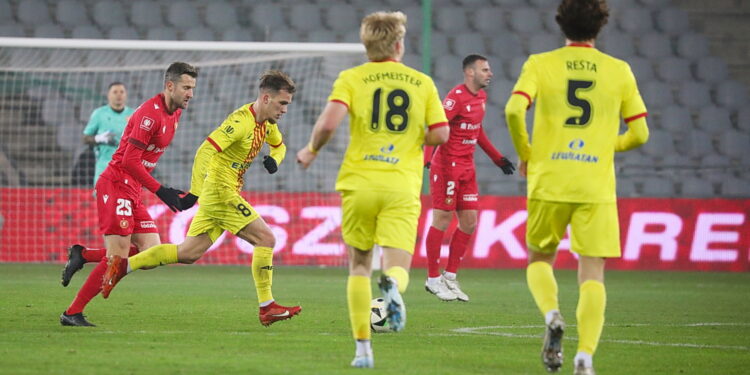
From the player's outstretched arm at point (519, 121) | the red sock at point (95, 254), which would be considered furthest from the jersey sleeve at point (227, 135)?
the player's outstretched arm at point (519, 121)

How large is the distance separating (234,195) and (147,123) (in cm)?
77

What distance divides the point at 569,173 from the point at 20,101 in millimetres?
12363

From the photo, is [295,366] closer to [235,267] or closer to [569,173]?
[569,173]

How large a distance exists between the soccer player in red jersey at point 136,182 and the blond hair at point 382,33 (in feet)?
7.42

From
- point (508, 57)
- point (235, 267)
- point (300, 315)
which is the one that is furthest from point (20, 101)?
point (300, 315)

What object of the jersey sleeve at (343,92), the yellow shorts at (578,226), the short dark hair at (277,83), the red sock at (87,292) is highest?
the short dark hair at (277,83)

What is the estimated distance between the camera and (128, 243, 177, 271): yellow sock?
26.5 feet

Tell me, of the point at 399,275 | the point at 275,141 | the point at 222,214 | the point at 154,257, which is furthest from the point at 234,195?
the point at 399,275

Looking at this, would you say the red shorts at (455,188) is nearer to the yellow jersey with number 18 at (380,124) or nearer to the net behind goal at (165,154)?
the net behind goal at (165,154)

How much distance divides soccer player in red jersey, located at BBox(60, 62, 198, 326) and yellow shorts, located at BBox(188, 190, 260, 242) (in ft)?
1.04

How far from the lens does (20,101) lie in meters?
16.4

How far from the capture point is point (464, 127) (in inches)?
439

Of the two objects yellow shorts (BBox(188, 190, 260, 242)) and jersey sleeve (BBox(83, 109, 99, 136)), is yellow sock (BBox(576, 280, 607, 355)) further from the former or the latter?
jersey sleeve (BBox(83, 109, 99, 136))

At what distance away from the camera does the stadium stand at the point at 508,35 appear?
18.2m
